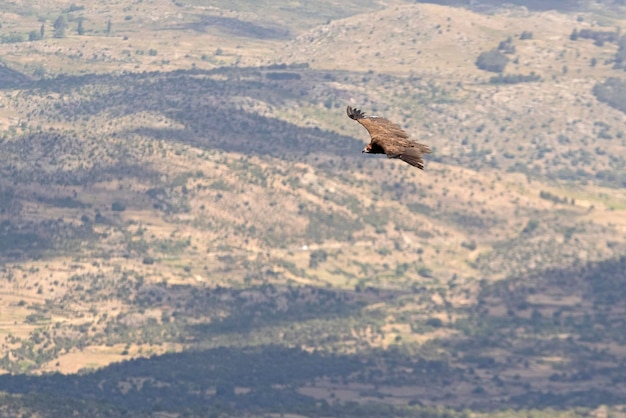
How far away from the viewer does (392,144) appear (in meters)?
107

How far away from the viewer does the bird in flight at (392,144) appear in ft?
347

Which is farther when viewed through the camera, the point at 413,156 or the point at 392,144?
the point at 392,144

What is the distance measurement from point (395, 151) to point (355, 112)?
9.35m

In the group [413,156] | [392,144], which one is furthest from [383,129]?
[413,156]

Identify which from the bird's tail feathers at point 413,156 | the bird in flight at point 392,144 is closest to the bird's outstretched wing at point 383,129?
the bird in flight at point 392,144

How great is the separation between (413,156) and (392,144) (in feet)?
7.05

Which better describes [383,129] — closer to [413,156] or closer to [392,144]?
[392,144]

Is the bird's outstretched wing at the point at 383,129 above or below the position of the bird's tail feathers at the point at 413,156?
above

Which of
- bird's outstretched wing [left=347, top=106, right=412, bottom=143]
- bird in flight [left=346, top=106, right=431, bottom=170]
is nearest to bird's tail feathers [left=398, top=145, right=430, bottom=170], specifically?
bird in flight [left=346, top=106, right=431, bottom=170]

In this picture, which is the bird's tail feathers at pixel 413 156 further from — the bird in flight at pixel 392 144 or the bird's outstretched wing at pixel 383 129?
the bird's outstretched wing at pixel 383 129

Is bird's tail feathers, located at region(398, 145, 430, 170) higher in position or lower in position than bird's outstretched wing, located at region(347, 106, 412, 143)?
lower

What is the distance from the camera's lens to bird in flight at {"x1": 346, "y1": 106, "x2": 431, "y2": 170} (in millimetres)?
105688

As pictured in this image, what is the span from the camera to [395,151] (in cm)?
10638

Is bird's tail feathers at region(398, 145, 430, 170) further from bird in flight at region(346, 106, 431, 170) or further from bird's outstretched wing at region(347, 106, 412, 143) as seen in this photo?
bird's outstretched wing at region(347, 106, 412, 143)
